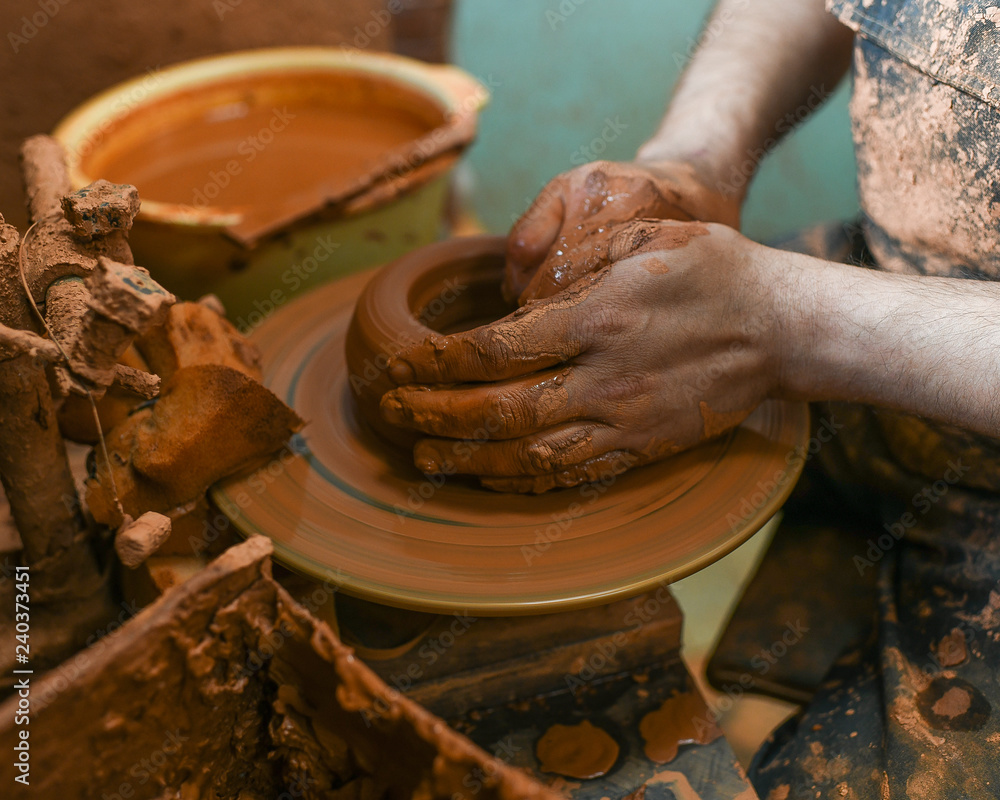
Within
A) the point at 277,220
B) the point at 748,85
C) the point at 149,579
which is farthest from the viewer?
the point at 277,220

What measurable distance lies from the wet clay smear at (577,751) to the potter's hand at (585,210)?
0.75m

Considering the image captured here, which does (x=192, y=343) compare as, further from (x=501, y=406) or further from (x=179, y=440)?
(x=501, y=406)

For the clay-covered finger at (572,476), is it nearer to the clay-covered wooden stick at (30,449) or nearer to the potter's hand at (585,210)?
the potter's hand at (585,210)

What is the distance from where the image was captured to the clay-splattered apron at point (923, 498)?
1.22m

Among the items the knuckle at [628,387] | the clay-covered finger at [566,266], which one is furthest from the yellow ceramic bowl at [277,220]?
the knuckle at [628,387]

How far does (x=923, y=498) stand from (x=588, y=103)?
10.5 ft

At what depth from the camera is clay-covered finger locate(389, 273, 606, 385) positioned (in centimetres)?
117

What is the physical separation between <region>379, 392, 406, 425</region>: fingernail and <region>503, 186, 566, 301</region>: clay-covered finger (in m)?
0.37

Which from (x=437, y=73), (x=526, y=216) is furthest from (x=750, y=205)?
(x=526, y=216)

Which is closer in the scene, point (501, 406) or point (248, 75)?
point (501, 406)

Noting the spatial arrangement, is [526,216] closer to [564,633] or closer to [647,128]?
[564,633]

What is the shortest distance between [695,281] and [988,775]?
0.85 m

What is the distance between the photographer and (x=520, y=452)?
123 cm

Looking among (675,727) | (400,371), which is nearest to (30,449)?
(400,371)
